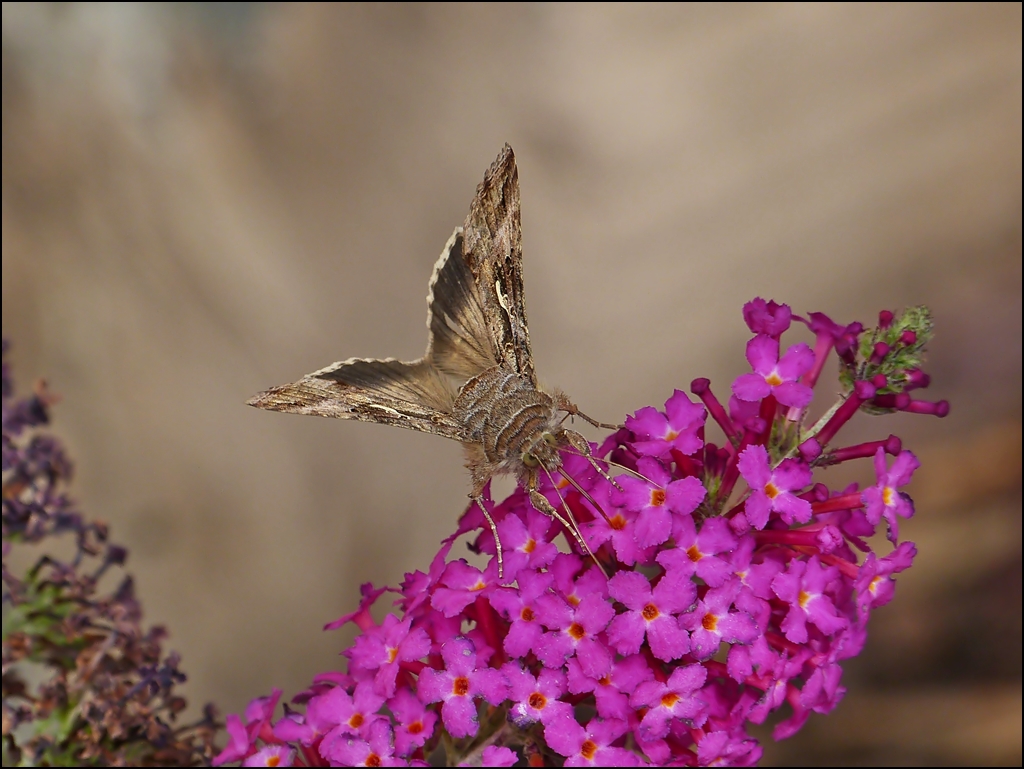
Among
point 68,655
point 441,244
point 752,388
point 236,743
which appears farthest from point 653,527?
point 441,244

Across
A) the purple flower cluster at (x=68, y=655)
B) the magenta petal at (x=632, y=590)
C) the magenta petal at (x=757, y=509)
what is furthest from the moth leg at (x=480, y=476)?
the purple flower cluster at (x=68, y=655)

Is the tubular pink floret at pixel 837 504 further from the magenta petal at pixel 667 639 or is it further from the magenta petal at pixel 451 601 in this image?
the magenta petal at pixel 451 601

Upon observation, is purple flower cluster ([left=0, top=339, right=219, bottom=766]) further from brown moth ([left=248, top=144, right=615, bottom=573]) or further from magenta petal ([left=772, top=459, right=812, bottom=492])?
magenta petal ([left=772, top=459, right=812, bottom=492])

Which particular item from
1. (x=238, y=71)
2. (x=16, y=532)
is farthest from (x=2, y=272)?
(x=16, y=532)

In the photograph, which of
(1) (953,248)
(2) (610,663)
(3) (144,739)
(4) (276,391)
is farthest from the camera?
(1) (953,248)

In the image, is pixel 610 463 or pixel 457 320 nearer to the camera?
pixel 610 463

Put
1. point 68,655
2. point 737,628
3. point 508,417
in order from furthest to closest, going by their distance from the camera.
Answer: point 68,655, point 508,417, point 737,628

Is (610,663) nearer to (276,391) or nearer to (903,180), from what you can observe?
(276,391)

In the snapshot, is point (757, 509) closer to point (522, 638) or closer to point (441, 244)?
point (522, 638)
